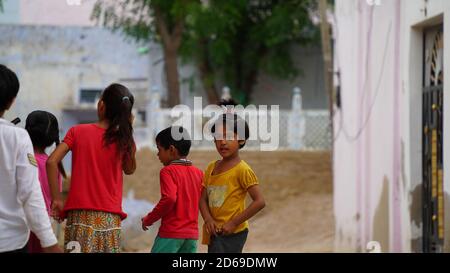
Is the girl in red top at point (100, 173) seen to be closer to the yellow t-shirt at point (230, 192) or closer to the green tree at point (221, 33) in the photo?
the yellow t-shirt at point (230, 192)

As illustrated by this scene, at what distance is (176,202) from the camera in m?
4.69

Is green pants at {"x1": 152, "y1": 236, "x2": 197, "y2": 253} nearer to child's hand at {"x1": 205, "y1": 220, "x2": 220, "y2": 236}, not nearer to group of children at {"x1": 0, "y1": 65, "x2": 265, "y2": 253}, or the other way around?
group of children at {"x1": 0, "y1": 65, "x2": 265, "y2": 253}

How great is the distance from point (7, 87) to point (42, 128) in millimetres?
1099

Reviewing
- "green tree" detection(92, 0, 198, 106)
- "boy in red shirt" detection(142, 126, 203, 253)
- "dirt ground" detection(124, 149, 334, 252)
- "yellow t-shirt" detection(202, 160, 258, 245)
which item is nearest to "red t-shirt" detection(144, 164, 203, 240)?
"boy in red shirt" detection(142, 126, 203, 253)

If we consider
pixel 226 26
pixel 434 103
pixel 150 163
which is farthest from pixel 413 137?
pixel 226 26

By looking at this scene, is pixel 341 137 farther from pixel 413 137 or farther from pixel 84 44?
pixel 84 44

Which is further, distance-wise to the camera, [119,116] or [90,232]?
[119,116]

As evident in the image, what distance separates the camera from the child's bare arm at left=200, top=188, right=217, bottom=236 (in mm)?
4582

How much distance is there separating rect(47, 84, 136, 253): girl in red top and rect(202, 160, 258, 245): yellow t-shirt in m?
0.44

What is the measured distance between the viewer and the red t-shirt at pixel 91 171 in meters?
4.51

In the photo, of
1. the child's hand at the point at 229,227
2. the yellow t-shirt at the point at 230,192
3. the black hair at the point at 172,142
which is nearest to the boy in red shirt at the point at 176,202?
the black hair at the point at 172,142

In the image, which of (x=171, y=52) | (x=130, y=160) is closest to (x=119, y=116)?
(x=130, y=160)

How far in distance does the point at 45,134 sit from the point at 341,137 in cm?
674

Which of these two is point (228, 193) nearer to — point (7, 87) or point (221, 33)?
point (7, 87)
